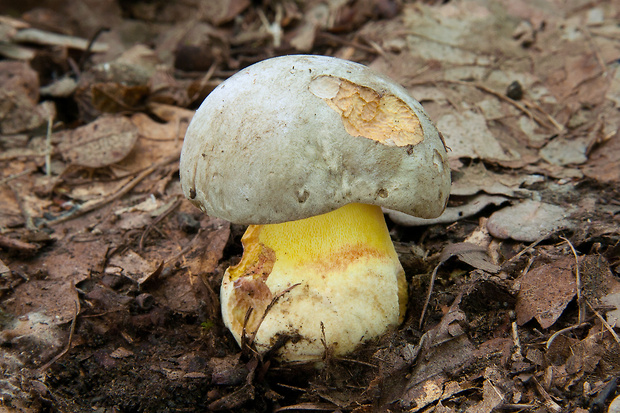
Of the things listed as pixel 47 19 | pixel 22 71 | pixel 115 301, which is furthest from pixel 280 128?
pixel 47 19

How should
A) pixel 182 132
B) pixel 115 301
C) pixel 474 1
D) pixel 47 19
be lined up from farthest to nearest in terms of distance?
pixel 47 19 < pixel 474 1 < pixel 182 132 < pixel 115 301

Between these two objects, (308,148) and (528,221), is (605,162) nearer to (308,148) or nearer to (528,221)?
(528,221)

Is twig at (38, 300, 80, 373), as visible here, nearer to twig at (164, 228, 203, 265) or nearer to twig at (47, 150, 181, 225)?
twig at (164, 228, 203, 265)

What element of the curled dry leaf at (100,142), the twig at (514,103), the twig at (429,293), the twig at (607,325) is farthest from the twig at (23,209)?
the twig at (514,103)

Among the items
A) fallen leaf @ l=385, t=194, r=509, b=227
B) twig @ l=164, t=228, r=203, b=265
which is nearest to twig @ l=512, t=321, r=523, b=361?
fallen leaf @ l=385, t=194, r=509, b=227

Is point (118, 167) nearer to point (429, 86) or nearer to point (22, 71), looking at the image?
point (22, 71)

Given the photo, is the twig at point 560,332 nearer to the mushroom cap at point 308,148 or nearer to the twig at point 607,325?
the twig at point 607,325
